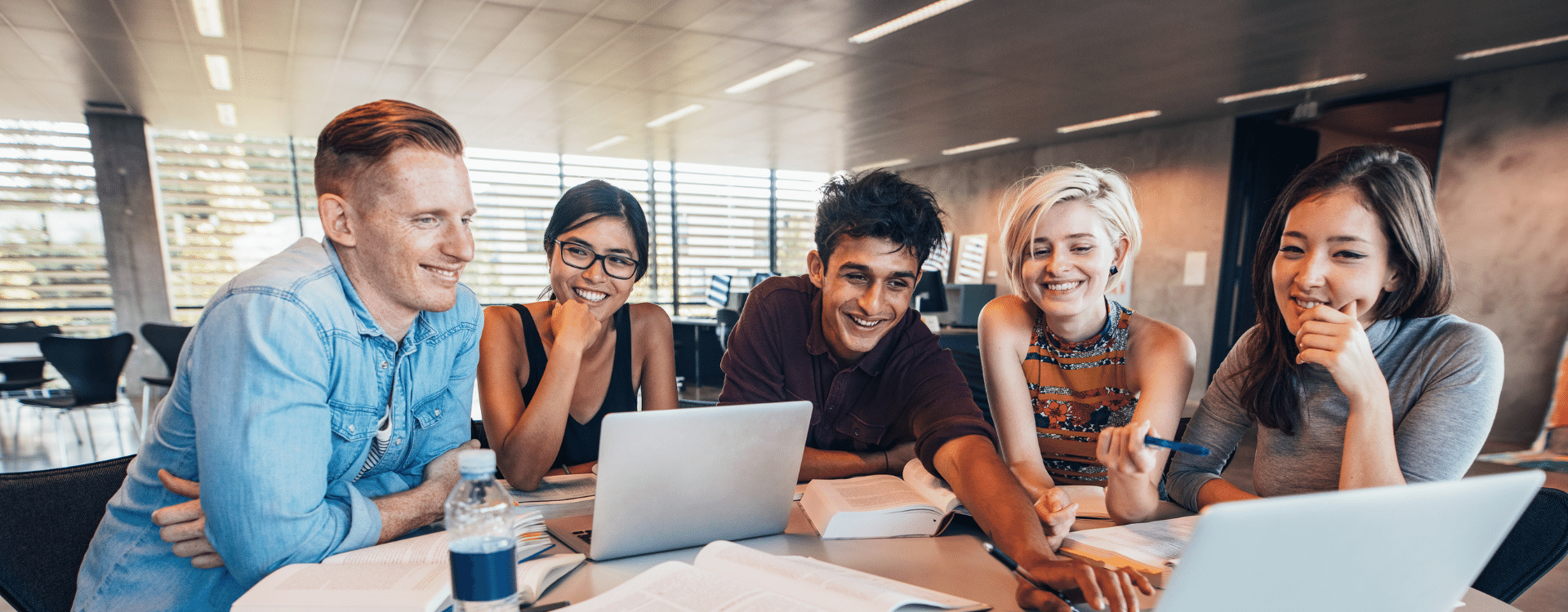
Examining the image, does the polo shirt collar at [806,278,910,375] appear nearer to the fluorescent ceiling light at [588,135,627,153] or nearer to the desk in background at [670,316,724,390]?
the desk in background at [670,316,724,390]

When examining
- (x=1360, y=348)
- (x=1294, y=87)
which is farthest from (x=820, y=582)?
(x=1294, y=87)

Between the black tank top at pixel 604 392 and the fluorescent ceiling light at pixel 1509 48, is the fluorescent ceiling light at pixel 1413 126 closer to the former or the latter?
the fluorescent ceiling light at pixel 1509 48

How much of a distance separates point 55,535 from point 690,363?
19.1 feet

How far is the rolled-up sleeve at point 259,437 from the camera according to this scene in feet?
3.29

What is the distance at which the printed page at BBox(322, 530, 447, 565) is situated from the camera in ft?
3.37

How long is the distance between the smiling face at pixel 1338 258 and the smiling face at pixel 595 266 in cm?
157

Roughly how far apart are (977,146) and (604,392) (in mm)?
8010

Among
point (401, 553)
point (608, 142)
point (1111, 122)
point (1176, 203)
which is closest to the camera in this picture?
point (401, 553)

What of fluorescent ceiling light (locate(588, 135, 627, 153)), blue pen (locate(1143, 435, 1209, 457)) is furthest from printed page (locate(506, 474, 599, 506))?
fluorescent ceiling light (locate(588, 135, 627, 153))

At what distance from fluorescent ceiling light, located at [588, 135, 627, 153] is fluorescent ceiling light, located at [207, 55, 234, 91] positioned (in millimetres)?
3472

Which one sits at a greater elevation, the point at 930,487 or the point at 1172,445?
the point at 1172,445

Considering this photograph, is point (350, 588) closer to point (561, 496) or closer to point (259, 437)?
point (259, 437)

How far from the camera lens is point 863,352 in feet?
5.76

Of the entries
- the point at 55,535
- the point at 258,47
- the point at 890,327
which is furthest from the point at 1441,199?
the point at 258,47
